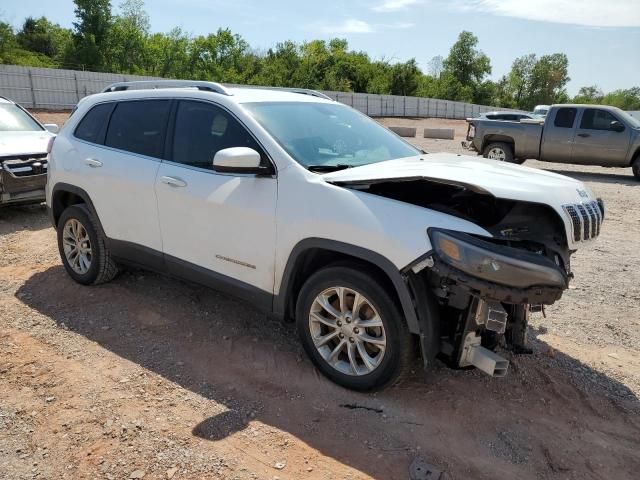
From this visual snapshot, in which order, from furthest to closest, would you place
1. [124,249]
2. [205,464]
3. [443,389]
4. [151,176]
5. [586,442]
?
[124,249], [151,176], [443,389], [586,442], [205,464]

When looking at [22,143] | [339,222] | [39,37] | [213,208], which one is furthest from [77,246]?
[39,37]

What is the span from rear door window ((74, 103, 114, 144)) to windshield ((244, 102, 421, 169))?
1.74 metres

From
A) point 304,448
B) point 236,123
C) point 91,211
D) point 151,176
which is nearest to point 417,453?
point 304,448

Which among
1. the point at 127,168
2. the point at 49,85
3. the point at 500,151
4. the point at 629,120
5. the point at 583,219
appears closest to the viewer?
the point at 583,219

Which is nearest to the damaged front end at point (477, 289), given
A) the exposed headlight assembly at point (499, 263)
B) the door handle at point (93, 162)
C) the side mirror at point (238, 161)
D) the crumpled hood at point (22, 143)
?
the exposed headlight assembly at point (499, 263)

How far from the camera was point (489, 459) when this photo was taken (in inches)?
111

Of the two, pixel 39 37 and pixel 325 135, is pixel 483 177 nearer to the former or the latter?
pixel 325 135

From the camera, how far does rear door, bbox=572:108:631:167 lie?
13.3 m

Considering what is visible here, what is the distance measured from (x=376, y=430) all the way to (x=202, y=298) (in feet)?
7.84

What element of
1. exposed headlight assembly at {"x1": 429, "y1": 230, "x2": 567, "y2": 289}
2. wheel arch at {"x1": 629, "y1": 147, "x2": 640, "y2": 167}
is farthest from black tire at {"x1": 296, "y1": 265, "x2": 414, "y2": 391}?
wheel arch at {"x1": 629, "y1": 147, "x2": 640, "y2": 167}

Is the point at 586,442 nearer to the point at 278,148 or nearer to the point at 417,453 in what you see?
the point at 417,453

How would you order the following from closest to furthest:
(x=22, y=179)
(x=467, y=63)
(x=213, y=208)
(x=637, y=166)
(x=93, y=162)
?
(x=213, y=208) < (x=93, y=162) < (x=22, y=179) < (x=637, y=166) < (x=467, y=63)

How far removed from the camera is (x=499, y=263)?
275cm

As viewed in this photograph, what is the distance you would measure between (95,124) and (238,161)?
7.51ft
